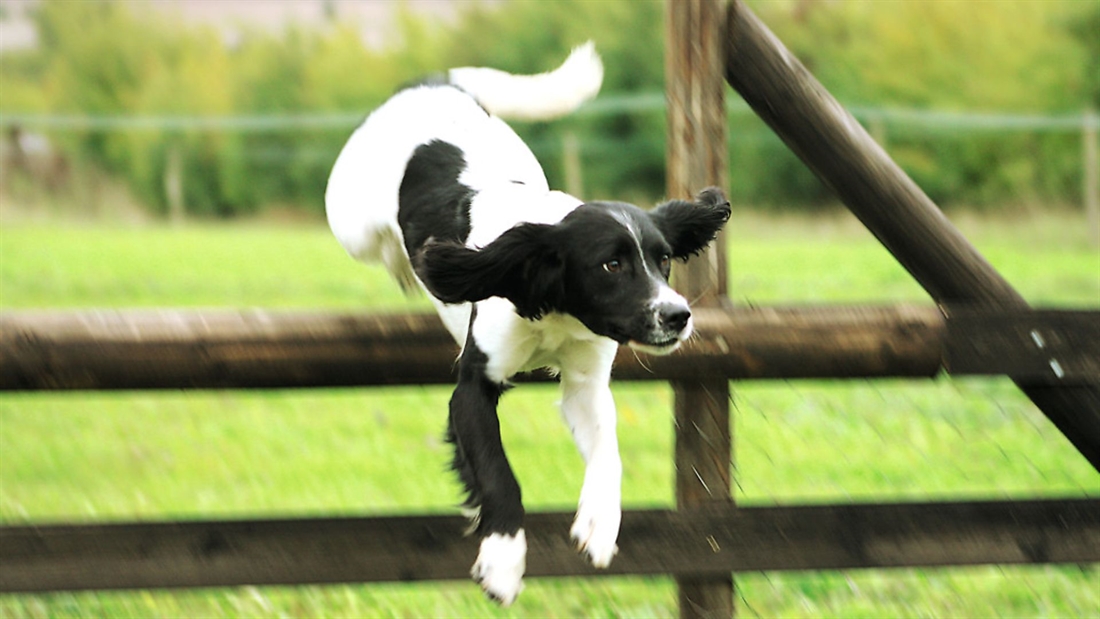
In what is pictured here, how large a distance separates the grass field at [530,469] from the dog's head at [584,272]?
1138 mm

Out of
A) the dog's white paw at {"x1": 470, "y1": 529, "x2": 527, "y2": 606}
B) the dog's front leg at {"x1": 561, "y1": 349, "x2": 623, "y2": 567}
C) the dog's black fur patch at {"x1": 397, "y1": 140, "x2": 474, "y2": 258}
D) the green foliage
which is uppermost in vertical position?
the dog's black fur patch at {"x1": 397, "y1": 140, "x2": 474, "y2": 258}

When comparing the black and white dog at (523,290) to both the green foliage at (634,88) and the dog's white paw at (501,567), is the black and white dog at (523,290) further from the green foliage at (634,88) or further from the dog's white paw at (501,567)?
the green foliage at (634,88)

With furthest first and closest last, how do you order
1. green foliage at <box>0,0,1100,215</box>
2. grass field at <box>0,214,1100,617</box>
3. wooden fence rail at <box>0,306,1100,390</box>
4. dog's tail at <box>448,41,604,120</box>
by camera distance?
1. green foliage at <box>0,0,1100,215</box>
2. grass field at <box>0,214,1100,617</box>
3. dog's tail at <box>448,41,604,120</box>
4. wooden fence rail at <box>0,306,1100,390</box>

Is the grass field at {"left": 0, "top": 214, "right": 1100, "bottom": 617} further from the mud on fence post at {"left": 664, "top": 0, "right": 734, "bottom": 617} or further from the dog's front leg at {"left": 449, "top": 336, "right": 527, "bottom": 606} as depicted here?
the dog's front leg at {"left": 449, "top": 336, "right": 527, "bottom": 606}

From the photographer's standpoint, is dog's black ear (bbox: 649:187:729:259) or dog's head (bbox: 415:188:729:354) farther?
dog's black ear (bbox: 649:187:729:259)

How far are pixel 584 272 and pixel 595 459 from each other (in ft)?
1.30

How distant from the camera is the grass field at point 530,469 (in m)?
3.95

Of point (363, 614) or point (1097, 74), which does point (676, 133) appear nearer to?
point (363, 614)

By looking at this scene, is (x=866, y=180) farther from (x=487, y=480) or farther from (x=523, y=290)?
(x=487, y=480)

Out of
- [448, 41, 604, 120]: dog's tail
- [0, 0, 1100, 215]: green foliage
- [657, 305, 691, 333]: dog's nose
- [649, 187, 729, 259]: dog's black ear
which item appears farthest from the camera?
[0, 0, 1100, 215]: green foliage

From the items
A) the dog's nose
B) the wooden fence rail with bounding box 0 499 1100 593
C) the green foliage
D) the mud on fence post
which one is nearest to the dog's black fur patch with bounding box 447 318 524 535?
the wooden fence rail with bounding box 0 499 1100 593

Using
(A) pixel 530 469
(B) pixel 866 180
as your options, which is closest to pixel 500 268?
(B) pixel 866 180

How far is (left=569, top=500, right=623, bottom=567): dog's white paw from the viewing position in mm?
2545

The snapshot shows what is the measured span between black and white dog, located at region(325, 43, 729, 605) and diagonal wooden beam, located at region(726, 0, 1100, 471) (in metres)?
0.35
